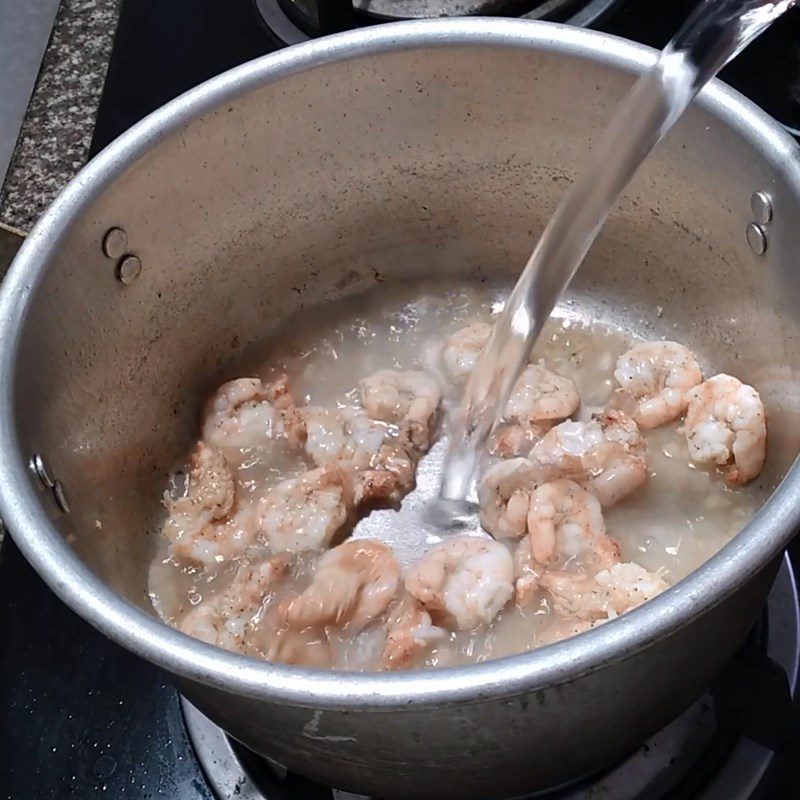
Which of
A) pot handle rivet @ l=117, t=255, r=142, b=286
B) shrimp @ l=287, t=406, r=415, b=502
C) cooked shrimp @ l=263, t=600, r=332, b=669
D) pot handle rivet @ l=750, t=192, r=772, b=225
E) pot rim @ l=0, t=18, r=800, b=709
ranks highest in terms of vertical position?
pot handle rivet @ l=750, t=192, r=772, b=225

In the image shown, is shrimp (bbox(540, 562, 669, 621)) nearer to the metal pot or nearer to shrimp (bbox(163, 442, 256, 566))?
the metal pot

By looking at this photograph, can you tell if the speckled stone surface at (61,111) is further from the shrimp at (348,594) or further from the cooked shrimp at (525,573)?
the cooked shrimp at (525,573)

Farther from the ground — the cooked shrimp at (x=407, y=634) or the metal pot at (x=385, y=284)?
the metal pot at (x=385, y=284)

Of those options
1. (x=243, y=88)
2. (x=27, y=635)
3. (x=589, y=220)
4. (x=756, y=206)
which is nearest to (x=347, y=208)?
(x=243, y=88)

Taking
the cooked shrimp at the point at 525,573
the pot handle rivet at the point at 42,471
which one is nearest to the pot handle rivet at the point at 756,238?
the cooked shrimp at the point at 525,573

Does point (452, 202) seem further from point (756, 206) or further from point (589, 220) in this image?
point (756, 206)

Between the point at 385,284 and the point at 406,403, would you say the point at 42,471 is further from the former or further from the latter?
the point at 385,284

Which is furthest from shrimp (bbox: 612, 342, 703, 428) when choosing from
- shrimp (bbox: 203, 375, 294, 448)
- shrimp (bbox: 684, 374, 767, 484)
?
shrimp (bbox: 203, 375, 294, 448)
